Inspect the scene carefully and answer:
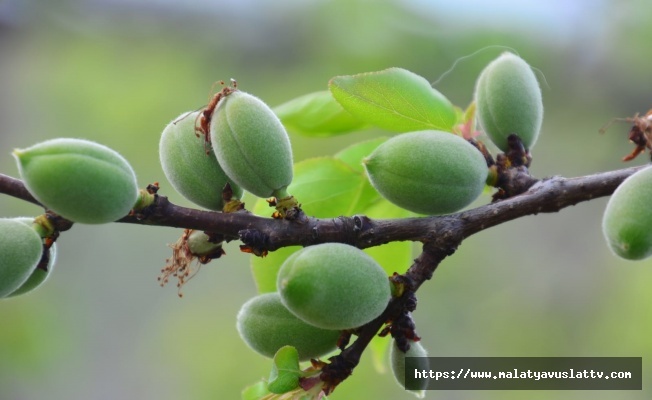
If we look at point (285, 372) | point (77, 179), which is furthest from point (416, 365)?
point (77, 179)

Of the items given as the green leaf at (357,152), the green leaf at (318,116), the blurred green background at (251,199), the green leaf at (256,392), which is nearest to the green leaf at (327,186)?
the green leaf at (357,152)

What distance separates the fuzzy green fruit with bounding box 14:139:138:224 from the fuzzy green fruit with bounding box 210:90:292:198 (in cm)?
18

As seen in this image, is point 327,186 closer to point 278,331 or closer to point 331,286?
point 278,331

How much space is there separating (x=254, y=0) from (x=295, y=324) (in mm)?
4994

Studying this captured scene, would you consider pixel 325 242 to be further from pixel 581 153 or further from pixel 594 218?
pixel 594 218

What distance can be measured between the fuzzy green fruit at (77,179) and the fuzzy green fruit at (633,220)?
0.71 m

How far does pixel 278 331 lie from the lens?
1.14m

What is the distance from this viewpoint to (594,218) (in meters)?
4.88

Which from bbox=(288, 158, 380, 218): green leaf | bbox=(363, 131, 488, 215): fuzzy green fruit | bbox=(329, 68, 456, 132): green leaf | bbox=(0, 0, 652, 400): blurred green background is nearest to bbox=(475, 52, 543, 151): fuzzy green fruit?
bbox=(329, 68, 456, 132): green leaf

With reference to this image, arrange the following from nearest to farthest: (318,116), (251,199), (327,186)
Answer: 1. (327,186)
2. (318,116)
3. (251,199)

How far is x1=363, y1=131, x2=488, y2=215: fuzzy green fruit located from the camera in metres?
1.13

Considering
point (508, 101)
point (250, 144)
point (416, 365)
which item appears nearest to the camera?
point (250, 144)

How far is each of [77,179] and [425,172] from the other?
1.76 ft

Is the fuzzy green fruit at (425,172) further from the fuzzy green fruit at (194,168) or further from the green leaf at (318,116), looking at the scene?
the green leaf at (318,116)
